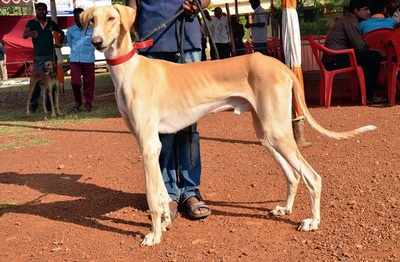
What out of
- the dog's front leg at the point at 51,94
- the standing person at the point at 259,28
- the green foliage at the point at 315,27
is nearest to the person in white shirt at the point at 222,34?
the standing person at the point at 259,28

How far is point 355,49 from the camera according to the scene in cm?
979

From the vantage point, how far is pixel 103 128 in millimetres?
10383

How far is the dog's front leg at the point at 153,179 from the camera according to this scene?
4.55 metres

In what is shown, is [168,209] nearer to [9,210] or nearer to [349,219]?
[349,219]

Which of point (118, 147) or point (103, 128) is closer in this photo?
point (118, 147)

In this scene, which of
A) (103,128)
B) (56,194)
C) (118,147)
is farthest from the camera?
(103,128)

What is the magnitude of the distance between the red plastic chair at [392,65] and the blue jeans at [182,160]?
4979 millimetres

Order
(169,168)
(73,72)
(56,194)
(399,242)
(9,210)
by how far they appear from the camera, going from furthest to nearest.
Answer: (73,72)
(56,194)
(9,210)
(169,168)
(399,242)

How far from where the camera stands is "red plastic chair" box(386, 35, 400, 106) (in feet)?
30.2

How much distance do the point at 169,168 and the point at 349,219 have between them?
5.50 ft

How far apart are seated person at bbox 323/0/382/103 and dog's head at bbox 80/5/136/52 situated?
611cm

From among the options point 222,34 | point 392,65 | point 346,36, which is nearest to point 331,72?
point 346,36

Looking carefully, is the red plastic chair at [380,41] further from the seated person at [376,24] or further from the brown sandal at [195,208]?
the brown sandal at [195,208]

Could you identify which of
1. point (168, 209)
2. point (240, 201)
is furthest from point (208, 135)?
point (168, 209)
